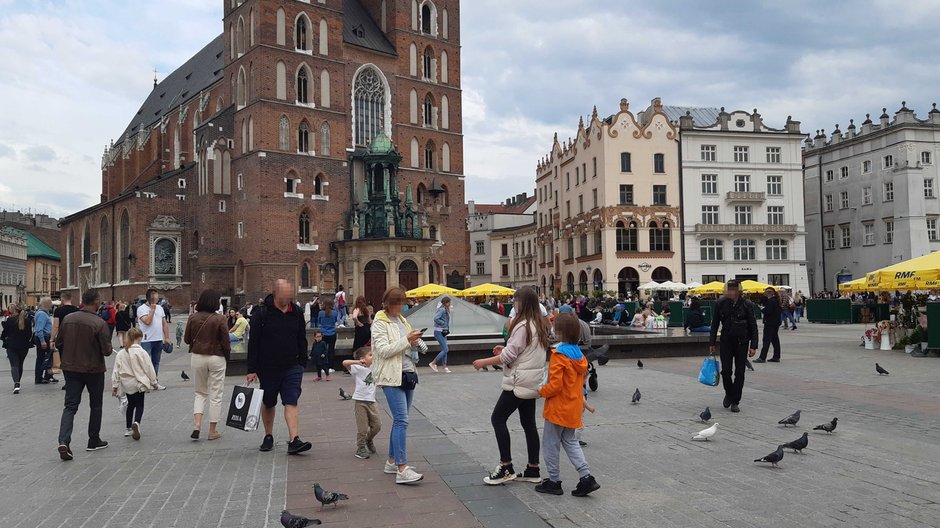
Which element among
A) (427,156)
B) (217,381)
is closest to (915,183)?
(427,156)

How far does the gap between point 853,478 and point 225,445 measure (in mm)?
6300

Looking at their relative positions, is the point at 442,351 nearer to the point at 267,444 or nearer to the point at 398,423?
the point at 267,444

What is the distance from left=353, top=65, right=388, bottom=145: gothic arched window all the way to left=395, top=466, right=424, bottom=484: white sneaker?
1739 inches

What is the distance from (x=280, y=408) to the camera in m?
11.3

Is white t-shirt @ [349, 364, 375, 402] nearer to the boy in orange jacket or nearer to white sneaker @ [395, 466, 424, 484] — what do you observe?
white sneaker @ [395, 466, 424, 484]

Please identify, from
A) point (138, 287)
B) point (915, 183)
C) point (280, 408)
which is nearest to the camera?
point (280, 408)

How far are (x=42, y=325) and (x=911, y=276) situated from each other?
62.6ft

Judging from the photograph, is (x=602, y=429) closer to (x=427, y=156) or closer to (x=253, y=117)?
(x=253, y=117)

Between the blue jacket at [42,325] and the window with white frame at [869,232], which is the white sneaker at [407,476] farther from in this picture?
the window with white frame at [869,232]

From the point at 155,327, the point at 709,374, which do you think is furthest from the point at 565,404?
the point at 155,327

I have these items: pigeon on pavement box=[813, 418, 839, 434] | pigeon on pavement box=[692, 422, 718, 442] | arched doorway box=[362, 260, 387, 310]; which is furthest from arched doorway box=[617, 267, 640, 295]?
pigeon on pavement box=[692, 422, 718, 442]

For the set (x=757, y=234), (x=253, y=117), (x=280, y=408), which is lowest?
(x=280, y=408)

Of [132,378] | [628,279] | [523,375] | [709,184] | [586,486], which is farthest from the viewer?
[709,184]

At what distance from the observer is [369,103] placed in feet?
164
